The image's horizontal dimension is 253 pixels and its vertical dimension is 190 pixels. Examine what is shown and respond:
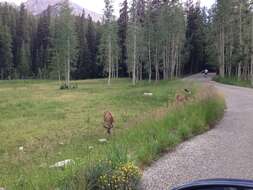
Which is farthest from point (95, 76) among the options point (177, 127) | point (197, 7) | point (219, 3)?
point (177, 127)

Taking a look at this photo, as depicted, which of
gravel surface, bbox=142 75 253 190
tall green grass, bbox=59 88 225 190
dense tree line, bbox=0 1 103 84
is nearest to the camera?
tall green grass, bbox=59 88 225 190

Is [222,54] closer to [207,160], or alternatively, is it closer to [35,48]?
[207,160]

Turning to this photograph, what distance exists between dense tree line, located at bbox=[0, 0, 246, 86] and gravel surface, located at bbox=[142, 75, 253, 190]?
144 ft

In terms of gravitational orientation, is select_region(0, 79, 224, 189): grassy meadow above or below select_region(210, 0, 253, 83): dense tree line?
below

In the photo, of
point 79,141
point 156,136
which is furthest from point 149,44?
point 156,136

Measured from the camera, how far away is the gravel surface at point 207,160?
31.0 ft

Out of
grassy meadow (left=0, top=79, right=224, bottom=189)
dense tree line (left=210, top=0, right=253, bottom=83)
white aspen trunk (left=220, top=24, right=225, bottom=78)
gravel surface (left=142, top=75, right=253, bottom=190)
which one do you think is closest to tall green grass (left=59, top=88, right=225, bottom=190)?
grassy meadow (left=0, top=79, right=224, bottom=189)

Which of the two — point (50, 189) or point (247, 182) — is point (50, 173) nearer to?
point (50, 189)

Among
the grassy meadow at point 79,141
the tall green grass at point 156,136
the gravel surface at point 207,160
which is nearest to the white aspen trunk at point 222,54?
the grassy meadow at point 79,141

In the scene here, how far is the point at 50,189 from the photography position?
730 centimetres

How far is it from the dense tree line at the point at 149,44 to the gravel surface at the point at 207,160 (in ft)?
144

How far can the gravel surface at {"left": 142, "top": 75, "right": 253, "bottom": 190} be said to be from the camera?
9462 millimetres

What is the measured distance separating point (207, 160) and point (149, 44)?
230 feet

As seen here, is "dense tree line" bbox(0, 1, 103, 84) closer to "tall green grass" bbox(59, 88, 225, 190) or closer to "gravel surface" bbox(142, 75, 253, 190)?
"tall green grass" bbox(59, 88, 225, 190)
